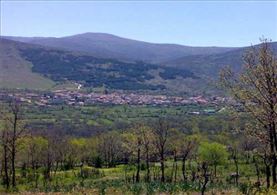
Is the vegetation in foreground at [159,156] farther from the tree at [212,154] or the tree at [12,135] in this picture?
the tree at [212,154]

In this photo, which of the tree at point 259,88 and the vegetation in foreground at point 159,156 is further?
the vegetation in foreground at point 159,156

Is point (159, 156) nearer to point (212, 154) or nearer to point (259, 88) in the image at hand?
point (212, 154)

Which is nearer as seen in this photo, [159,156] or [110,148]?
[159,156]

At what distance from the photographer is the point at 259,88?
21.9 m

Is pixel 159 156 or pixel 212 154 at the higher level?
pixel 212 154

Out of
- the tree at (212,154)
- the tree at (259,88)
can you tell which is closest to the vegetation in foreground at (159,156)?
the tree at (259,88)

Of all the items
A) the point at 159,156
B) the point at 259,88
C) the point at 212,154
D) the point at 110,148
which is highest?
the point at 259,88

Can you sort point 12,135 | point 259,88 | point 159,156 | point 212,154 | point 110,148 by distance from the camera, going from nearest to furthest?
point 259,88
point 12,135
point 159,156
point 212,154
point 110,148

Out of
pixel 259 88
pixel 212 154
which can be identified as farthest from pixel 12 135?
pixel 212 154

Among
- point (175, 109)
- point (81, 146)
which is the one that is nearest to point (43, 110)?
point (175, 109)

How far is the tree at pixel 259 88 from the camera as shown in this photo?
2158 centimetres

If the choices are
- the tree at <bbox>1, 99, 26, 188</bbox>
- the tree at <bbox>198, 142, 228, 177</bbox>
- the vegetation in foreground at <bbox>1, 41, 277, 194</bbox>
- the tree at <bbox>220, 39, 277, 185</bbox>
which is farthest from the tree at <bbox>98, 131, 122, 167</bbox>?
the tree at <bbox>220, 39, 277, 185</bbox>

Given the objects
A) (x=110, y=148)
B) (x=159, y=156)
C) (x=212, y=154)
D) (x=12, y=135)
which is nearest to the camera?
(x=12, y=135)

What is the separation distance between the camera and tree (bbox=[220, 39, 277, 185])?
70.8 ft
